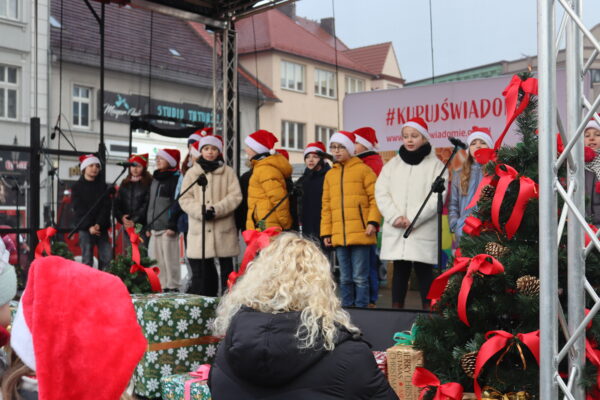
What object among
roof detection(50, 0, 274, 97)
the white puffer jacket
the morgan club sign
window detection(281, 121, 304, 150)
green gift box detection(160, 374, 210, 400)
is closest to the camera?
green gift box detection(160, 374, 210, 400)

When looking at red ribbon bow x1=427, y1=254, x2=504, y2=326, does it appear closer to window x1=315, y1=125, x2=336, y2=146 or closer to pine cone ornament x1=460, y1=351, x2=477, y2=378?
pine cone ornament x1=460, y1=351, x2=477, y2=378

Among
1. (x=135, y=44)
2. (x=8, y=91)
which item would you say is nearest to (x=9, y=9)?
(x=8, y=91)

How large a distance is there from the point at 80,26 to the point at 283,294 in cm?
1829

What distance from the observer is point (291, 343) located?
6.42 feet

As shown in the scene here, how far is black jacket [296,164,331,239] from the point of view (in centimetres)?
612

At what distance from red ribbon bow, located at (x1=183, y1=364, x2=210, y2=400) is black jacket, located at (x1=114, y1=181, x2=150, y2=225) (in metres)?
3.74

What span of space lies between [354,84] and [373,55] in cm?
121

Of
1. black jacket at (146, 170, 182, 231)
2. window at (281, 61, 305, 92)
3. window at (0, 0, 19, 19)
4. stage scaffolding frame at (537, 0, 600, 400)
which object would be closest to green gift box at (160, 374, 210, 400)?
stage scaffolding frame at (537, 0, 600, 400)

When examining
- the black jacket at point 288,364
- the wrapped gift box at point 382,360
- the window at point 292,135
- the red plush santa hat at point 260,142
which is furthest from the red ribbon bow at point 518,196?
the window at point 292,135

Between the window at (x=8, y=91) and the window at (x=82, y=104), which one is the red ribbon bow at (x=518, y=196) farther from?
the window at (x=82, y=104)

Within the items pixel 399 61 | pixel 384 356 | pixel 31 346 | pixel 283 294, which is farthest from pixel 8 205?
pixel 31 346

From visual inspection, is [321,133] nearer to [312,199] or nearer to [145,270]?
[312,199]

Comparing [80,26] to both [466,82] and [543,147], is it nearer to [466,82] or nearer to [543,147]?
[466,82]

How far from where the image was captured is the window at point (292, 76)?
19294 millimetres
